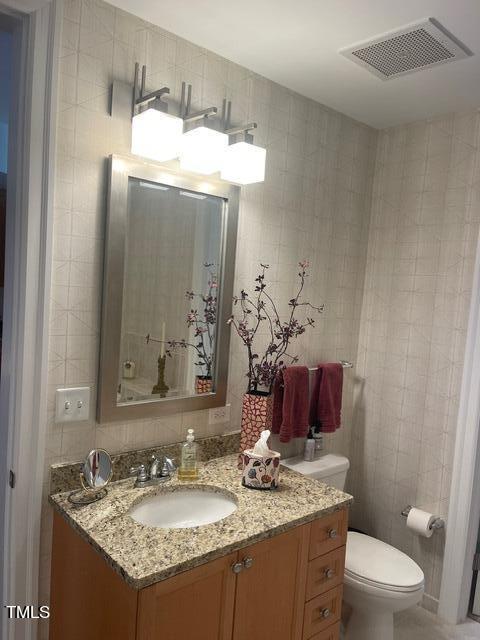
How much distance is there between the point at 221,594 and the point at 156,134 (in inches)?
53.3

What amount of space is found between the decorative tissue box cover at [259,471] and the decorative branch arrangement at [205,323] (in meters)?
0.38

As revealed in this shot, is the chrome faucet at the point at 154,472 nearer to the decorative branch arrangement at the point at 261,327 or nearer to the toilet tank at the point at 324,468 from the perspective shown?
the decorative branch arrangement at the point at 261,327

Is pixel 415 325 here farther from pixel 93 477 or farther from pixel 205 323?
pixel 93 477

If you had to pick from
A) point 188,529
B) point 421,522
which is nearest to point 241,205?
point 188,529

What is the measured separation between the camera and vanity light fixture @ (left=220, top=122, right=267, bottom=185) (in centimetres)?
176

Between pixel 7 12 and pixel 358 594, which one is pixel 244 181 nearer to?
pixel 7 12

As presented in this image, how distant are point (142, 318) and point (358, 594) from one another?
134 centimetres

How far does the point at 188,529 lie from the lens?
4.59 ft

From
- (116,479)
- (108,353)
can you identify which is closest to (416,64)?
(108,353)

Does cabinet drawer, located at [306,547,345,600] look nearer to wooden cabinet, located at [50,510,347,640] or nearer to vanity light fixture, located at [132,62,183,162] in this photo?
wooden cabinet, located at [50,510,347,640]

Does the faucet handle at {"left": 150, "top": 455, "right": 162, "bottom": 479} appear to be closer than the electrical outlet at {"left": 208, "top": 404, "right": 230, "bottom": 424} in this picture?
Yes

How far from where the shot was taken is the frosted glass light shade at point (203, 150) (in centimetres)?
165

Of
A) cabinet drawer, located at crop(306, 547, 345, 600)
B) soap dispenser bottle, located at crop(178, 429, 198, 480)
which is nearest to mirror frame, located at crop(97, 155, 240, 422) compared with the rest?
soap dispenser bottle, located at crop(178, 429, 198, 480)

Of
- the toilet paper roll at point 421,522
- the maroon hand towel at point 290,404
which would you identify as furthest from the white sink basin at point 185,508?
the toilet paper roll at point 421,522
